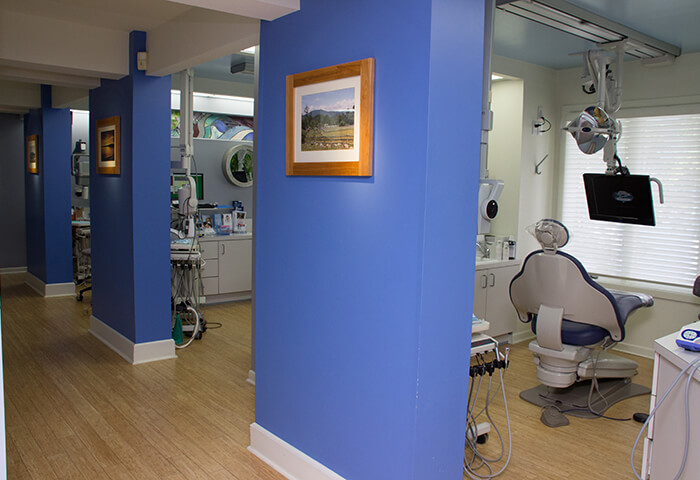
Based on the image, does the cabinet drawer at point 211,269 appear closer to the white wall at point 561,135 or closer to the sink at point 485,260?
the sink at point 485,260

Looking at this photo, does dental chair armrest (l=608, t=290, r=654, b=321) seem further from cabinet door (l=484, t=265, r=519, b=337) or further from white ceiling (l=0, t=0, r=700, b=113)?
white ceiling (l=0, t=0, r=700, b=113)

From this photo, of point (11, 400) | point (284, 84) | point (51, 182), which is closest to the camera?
point (284, 84)

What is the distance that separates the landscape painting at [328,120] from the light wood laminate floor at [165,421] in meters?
1.75

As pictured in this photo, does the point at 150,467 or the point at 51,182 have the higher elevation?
the point at 51,182

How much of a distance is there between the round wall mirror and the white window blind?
4461 mm

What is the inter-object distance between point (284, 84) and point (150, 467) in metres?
2.18

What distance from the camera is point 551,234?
153 inches

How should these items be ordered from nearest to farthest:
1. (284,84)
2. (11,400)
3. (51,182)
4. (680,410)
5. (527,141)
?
1. (680,410)
2. (284,84)
3. (11,400)
4. (527,141)
5. (51,182)

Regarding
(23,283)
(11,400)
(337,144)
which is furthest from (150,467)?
(23,283)

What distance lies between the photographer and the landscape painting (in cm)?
248

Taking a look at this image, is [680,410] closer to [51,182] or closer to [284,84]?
[284,84]

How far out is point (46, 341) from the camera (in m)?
5.32

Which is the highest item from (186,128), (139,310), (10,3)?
(10,3)

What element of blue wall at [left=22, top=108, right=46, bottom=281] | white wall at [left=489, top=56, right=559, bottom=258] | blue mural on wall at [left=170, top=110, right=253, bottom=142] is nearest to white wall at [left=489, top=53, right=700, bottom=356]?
white wall at [left=489, top=56, right=559, bottom=258]
